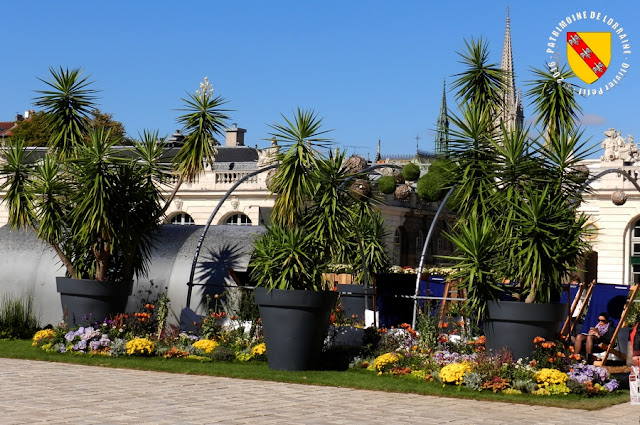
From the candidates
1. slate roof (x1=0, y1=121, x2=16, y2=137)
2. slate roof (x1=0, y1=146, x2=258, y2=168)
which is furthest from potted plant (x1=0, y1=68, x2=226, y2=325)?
slate roof (x1=0, y1=121, x2=16, y2=137)

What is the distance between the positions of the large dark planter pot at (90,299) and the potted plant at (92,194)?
0.02m

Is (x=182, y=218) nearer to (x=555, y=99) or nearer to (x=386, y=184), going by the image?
(x=386, y=184)

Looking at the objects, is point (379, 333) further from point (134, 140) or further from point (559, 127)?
point (134, 140)

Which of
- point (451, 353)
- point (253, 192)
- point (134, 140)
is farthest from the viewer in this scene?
point (253, 192)

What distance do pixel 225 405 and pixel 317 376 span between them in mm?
3086

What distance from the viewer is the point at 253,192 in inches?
1853

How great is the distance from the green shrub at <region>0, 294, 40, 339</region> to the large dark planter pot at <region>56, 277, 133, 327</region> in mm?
2063

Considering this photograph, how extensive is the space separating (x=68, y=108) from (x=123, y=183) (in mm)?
2419

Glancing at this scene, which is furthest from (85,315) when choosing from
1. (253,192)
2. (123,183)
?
(253,192)

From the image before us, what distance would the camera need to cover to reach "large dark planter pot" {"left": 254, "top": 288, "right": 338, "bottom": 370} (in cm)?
1362

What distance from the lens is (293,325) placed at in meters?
13.6

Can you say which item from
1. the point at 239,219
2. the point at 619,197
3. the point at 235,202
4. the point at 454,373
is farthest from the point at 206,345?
the point at 619,197

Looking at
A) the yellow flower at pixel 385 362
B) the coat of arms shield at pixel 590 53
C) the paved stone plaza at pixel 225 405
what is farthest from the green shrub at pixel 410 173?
the paved stone plaza at pixel 225 405

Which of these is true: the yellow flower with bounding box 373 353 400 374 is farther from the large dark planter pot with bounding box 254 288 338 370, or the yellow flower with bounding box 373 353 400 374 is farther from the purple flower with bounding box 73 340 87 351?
the purple flower with bounding box 73 340 87 351
